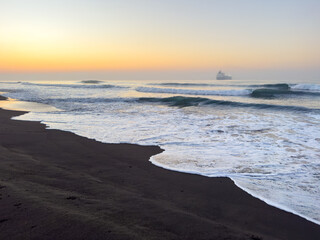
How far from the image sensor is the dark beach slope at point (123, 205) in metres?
2.04

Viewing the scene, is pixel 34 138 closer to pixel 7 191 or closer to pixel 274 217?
pixel 7 191

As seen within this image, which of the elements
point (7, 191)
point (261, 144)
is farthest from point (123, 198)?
point (261, 144)

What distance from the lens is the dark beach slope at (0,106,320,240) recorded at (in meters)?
2.04

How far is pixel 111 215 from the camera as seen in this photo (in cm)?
229

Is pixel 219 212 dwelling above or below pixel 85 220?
below

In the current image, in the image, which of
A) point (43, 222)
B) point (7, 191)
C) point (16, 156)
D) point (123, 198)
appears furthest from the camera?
point (16, 156)

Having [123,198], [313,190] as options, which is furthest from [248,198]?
[123,198]

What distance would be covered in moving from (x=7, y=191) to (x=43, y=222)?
866mm

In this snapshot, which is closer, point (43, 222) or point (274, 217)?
point (43, 222)

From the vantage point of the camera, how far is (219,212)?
2738 mm

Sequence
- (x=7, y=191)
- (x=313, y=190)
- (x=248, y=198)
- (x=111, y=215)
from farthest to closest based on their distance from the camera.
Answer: (x=313, y=190)
(x=248, y=198)
(x=7, y=191)
(x=111, y=215)

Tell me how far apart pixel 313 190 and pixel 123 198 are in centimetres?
263

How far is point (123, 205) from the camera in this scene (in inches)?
102

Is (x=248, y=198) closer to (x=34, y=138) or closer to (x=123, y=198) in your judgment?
(x=123, y=198)
